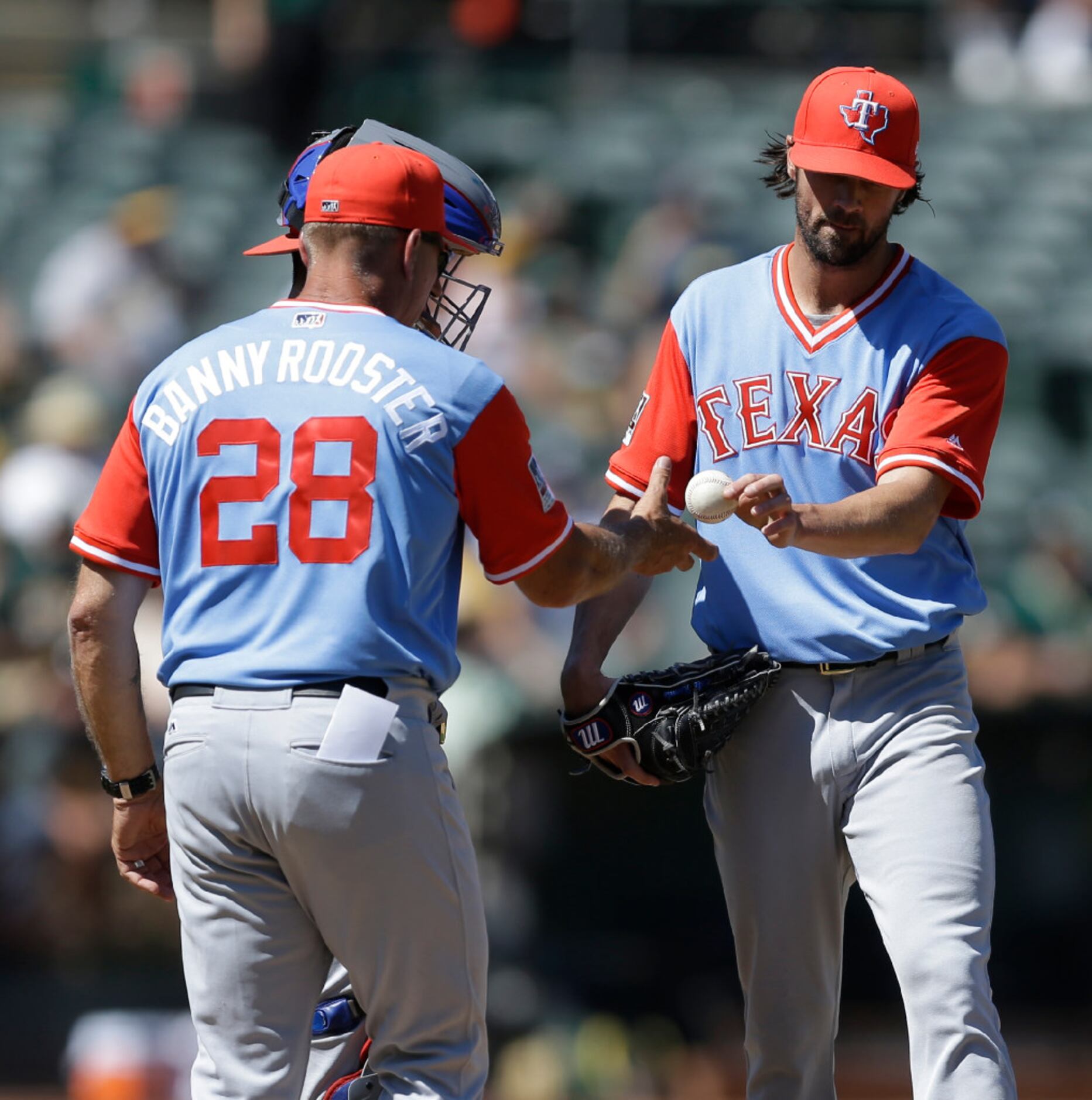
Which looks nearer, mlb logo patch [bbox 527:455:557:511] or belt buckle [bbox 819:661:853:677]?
mlb logo patch [bbox 527:455:557:511]

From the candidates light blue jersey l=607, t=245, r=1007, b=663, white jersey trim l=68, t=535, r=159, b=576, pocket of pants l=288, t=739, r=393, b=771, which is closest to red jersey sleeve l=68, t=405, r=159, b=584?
white jersey trim l=68, t=535, r=159, b=576

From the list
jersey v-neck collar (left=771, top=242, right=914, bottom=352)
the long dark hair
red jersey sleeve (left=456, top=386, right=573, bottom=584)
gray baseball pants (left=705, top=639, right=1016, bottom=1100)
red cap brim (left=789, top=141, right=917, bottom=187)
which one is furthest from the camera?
the long dark hair

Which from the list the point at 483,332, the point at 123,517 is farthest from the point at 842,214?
the point at 483,332

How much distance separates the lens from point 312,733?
2.80 metres

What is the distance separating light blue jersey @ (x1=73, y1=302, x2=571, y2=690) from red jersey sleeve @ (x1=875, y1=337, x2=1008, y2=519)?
690 millimetres

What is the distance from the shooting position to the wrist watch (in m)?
3.19

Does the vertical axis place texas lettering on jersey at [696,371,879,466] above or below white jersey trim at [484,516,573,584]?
above

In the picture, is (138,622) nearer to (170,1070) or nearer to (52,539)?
(52,539)

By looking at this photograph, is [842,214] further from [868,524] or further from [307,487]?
[307,487]

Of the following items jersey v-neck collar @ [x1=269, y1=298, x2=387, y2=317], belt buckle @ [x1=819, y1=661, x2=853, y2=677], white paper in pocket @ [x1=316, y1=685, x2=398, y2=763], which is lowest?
white paper in pocket @ [x1=316, y1=685, x2=398, y2=763]

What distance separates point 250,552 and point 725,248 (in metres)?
6.67

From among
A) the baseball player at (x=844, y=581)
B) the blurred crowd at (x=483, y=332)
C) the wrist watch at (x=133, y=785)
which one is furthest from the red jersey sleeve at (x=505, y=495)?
the blurred crowd at (x=483, y=332)

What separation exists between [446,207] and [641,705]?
1.02 meters

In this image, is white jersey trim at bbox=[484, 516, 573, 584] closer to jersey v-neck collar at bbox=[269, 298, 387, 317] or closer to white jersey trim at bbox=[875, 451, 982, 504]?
jersey v-neck collar at bbox=[269, 298, 387, 317]
